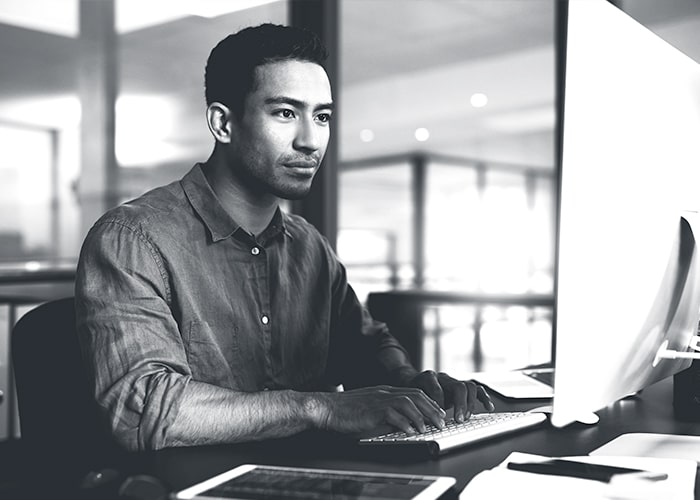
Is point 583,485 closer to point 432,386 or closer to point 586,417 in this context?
point 586,417

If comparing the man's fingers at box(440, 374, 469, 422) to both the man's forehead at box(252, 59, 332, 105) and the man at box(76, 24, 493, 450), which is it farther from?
the man's forehead at box(252, 59, 332, 105)

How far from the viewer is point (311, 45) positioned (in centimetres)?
158

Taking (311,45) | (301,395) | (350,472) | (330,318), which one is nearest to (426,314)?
(330,318)

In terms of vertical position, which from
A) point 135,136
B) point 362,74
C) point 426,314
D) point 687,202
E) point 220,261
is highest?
point 362,74

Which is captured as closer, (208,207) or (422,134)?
(208,207)

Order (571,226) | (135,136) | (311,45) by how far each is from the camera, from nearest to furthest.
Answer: (571,226) < (311,45) < (135,136)

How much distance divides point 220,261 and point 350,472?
70cm

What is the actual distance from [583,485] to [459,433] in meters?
0.25

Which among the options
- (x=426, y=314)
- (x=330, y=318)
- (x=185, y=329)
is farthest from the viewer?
(x=426, y=314)

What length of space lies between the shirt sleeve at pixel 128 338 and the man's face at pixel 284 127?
0.32 metres

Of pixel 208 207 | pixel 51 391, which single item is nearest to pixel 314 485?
pixel 51 391

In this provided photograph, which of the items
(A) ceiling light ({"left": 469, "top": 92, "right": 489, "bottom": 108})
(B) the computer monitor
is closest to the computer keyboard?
(B) the computer monitor

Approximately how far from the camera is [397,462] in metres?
0.99

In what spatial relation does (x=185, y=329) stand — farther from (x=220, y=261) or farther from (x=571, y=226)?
(x=571, y=226)
